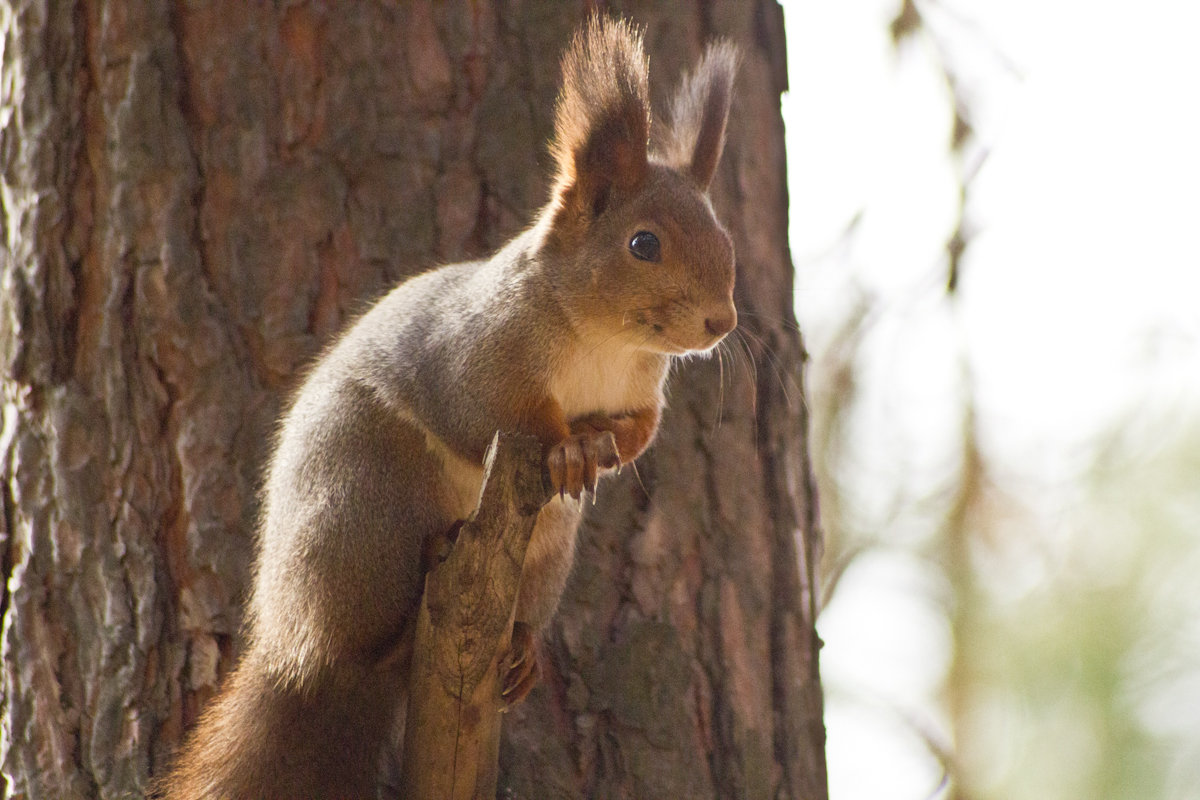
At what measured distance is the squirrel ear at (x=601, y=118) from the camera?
1.68m

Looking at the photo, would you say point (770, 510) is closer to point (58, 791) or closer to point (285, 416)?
point (285, 416)

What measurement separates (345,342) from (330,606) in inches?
17.7

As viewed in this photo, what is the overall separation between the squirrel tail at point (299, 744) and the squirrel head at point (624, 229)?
67cm

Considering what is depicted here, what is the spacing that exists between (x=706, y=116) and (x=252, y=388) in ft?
3.12

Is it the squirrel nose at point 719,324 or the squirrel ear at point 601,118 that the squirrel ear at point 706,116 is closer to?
the squirrel ear at point 601,118

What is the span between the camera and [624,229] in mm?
1705

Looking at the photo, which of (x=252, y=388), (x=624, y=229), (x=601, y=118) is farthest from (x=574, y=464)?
(x=252, y=388)

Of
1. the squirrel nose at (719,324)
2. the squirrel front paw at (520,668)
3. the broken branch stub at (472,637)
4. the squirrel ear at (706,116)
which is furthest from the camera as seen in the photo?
the squirrel ear at (706,116)

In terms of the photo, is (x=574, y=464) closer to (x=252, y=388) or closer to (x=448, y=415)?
(x=448, y=415)

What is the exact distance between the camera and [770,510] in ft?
7.43

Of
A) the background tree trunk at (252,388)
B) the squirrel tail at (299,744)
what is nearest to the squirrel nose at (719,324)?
Answer: the background tree trunk at (252,388)

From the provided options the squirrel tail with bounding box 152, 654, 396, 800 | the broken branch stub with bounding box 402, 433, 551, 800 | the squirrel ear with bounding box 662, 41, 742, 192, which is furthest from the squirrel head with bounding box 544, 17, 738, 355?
the squirrel tail with bounding box 152, 654, 396, 800

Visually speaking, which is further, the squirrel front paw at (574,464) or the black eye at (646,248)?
the black eye at (646,248)

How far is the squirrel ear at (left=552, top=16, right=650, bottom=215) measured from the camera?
5.52 ft
